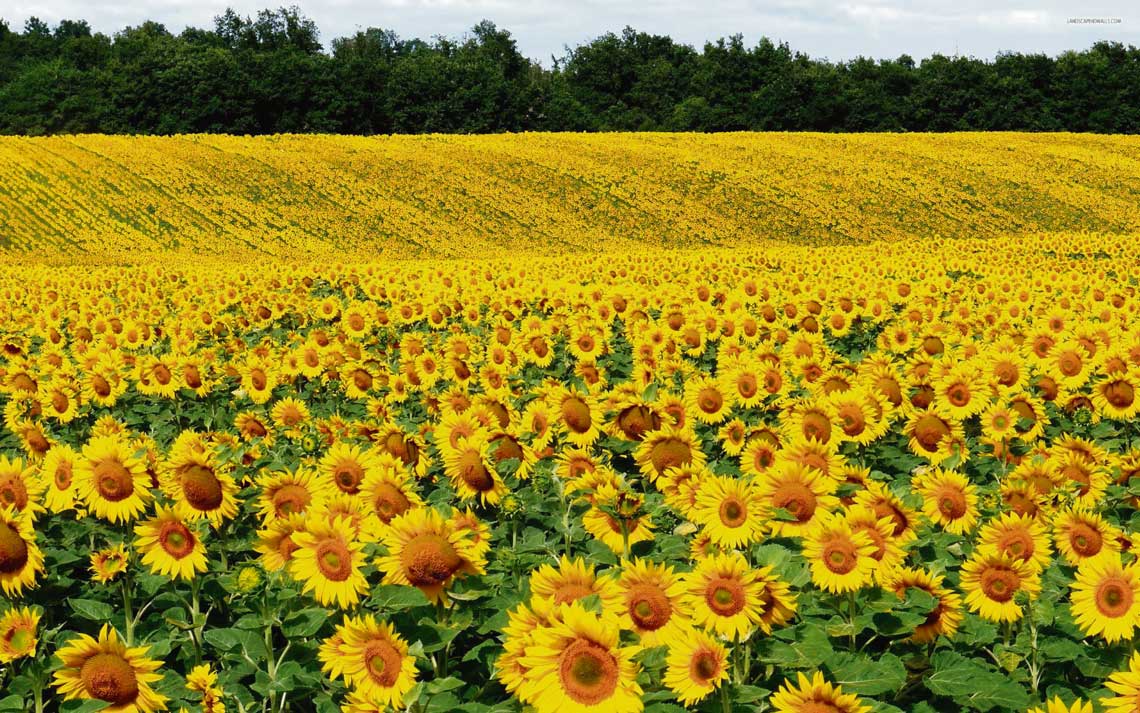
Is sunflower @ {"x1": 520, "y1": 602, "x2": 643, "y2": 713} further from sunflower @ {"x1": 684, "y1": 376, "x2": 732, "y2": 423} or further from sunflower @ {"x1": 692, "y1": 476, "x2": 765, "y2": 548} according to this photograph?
sunflower @ {"x1": 684, "y1": 376, "x2": 732, "y2": 423}

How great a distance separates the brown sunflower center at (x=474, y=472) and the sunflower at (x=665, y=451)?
2.53 ft

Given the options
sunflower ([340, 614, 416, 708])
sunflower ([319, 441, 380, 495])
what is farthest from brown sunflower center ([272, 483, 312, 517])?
sunflower ([340, 614, 416, 708])

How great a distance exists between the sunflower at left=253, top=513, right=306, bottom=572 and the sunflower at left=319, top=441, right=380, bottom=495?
531 mm

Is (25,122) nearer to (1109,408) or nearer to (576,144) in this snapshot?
(576,144)

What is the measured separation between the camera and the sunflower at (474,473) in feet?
13.7

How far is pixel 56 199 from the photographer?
43031 millimetres

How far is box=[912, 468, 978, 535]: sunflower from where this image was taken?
404cm

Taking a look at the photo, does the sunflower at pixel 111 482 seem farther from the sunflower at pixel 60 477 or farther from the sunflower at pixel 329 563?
the sunflower at pixel 329 563

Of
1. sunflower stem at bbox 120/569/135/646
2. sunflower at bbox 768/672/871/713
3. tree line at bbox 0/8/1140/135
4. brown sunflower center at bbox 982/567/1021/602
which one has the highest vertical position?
tree line at bbox 0/8/1140/135

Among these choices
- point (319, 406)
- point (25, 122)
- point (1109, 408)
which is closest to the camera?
point (1109, 408)

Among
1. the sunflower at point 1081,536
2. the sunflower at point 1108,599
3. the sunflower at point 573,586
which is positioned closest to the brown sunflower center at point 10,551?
the sunflower at point 573,586

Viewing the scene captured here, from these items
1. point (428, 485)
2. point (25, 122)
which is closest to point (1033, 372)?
point (428, 485)

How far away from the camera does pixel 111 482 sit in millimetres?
3793

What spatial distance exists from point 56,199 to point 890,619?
47.1 m
